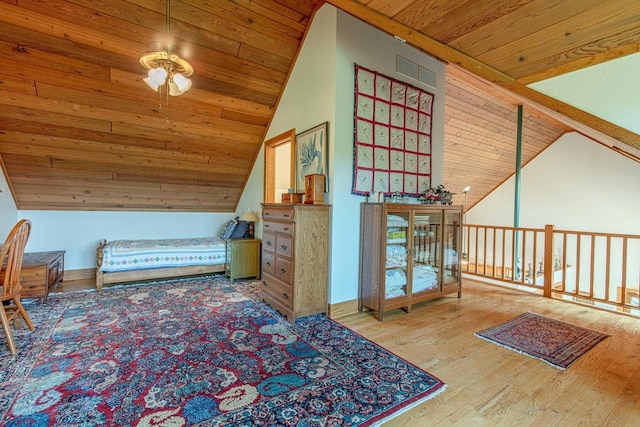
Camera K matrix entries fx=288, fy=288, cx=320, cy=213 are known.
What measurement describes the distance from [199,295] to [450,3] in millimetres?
3709

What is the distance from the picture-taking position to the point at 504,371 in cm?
202

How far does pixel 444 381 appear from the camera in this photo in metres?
1.87

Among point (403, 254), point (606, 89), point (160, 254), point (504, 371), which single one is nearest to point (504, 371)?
point (504, 371)

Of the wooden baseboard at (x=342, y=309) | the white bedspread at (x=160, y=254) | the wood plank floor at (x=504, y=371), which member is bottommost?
the wood plank floor at (x=504, y=371)

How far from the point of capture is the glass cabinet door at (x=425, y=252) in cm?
316

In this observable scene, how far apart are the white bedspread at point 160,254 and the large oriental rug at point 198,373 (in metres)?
0.91

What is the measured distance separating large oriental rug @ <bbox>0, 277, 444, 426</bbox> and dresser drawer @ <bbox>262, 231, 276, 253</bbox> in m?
0.69

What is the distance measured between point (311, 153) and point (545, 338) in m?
2.85

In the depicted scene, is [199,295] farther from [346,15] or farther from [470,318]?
[346,15]

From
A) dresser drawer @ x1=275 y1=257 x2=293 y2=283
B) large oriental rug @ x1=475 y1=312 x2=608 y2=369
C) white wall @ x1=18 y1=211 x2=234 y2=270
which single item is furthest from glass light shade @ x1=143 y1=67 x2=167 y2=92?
large oriental rug @ x1=475 y1=312 x2=608 y2=369

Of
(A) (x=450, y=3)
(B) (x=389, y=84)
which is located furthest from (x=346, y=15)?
(A) (x=450, y=3)

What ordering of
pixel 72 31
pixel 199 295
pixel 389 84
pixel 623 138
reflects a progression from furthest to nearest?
pixel 199 295 < pixel 389 84 < pixel 72 31 < pixel 623 138

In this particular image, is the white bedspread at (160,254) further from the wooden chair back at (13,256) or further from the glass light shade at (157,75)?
the glass light shade at (157,75)

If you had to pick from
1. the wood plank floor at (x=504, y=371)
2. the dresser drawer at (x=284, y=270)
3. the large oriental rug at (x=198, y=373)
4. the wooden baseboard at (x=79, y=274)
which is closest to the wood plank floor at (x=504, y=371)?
the wood plank floor at (x=504, y=371)
